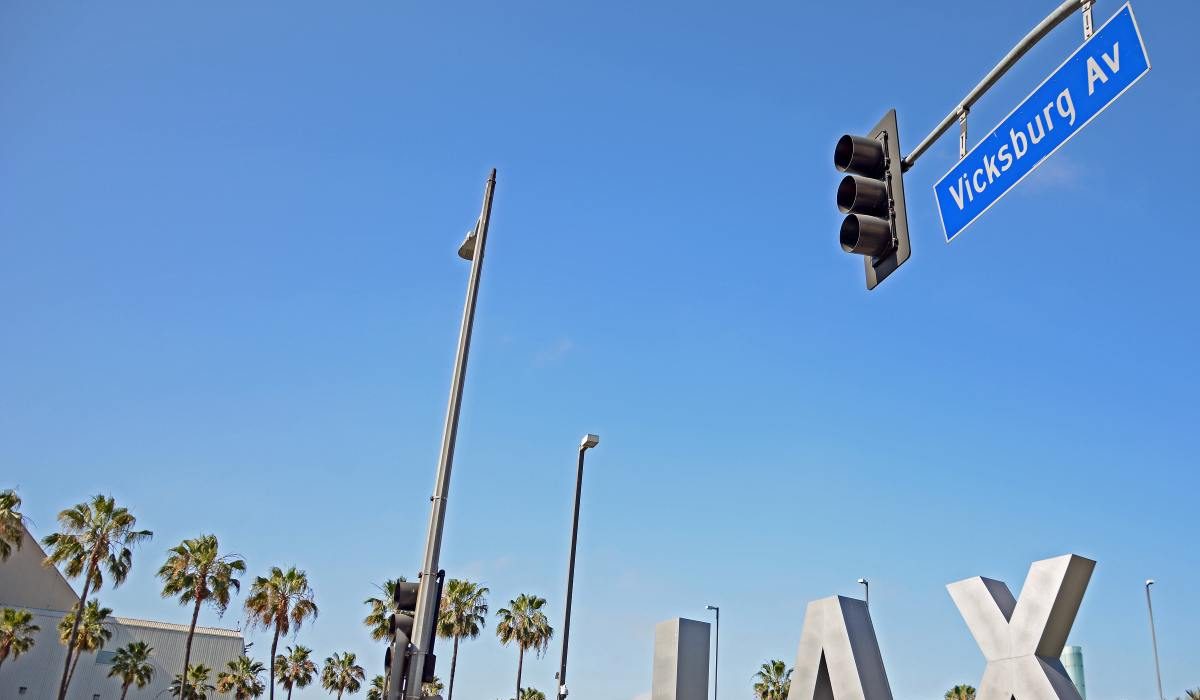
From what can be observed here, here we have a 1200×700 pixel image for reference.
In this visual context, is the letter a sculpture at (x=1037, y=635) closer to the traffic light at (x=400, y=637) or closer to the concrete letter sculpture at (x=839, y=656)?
the concrete letter sculpture at (x=839, y=656)

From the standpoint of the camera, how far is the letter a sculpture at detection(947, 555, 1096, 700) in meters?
12.6

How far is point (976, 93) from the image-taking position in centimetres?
634

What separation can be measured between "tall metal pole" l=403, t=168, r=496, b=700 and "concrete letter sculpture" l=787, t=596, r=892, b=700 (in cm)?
642

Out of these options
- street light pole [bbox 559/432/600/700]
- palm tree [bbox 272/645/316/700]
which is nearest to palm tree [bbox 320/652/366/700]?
palm tree [bbox 272/645/316/700]

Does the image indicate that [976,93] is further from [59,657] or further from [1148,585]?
[59,657]

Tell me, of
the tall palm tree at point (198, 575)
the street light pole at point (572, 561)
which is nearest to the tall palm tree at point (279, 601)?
the tall palm tree at point (198, 575)

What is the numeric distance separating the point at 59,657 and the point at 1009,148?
290 feet

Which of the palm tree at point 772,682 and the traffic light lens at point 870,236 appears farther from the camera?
the palm tree at point 772,682

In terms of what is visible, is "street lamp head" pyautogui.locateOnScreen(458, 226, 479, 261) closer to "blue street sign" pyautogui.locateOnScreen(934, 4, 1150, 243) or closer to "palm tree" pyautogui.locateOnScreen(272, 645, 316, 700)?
"blue street sign" pyautogui.locateOnScreen(934, 4, 1150, 243)

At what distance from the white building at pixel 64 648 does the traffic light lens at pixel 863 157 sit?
274ft

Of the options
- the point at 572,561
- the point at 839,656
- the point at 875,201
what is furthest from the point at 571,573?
the point at 875,201

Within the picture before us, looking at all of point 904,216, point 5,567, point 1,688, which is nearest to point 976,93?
point 904,216

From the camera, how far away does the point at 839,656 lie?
14023 millimetres

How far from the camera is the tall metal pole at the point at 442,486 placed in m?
10.3
